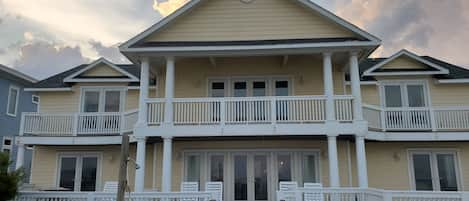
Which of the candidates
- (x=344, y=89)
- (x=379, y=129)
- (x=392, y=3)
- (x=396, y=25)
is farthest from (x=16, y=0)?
(x=396, y=25)

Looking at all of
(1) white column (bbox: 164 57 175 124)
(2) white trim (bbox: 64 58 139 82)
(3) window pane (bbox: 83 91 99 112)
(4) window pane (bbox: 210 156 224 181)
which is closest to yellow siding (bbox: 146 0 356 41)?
(1) white column (bbox: 164 57 175 124)

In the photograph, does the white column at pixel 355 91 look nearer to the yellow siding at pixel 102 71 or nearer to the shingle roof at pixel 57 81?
the shingle roof at pixel 57 81

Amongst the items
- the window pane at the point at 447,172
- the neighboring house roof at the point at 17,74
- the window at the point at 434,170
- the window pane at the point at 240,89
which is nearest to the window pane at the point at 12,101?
the neighboring house roof at the point at 17,74

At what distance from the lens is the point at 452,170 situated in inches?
651

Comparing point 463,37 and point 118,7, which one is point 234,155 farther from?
point 463,37

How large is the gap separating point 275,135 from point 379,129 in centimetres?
444

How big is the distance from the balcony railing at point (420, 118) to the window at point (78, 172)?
11306 mm

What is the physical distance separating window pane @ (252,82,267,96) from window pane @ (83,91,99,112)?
6840 mm

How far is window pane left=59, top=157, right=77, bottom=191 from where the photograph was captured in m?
17.6

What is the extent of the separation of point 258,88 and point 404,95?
19.6ft

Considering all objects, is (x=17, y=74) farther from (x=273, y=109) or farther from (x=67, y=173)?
(x=273, y=109)

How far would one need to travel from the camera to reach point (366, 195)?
40.3 feet

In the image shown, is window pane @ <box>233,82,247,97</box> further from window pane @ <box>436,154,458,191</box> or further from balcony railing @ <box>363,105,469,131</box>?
window pane @ <box>436,154,458,191</box>

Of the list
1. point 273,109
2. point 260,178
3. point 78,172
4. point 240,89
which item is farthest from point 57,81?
point 273,109
